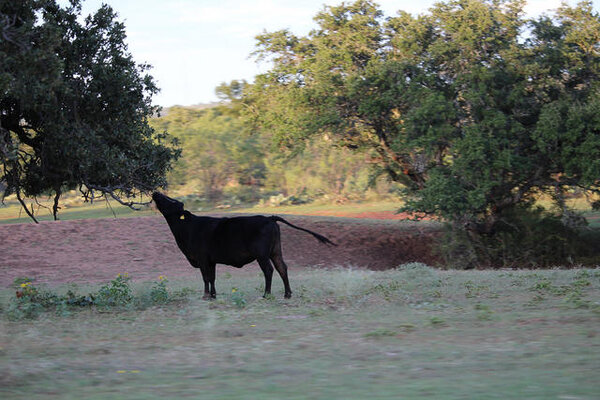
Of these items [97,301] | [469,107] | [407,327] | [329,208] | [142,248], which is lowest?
[142,248]

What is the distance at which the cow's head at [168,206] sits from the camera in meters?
11.6

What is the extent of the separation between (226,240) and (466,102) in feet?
44.9

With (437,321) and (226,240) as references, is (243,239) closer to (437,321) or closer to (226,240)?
(226,240)

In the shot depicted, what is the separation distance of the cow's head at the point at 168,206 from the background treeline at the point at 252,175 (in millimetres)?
37221

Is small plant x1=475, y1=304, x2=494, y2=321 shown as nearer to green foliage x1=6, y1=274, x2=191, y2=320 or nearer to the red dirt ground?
green foliage x1=6, y1=274, x2=191, y2=320

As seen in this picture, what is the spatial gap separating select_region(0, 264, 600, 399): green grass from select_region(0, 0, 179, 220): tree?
100 inches

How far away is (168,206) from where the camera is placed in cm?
1166

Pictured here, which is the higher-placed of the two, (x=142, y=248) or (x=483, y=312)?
(x=483, y=312)

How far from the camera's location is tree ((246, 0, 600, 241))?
68.1 feet

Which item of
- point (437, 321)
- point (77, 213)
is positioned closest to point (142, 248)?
point (437, 321)

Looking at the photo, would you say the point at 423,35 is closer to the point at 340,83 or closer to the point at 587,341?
the point at 340,83

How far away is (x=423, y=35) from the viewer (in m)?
23.2

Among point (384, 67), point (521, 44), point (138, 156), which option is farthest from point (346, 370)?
point (521, 44)

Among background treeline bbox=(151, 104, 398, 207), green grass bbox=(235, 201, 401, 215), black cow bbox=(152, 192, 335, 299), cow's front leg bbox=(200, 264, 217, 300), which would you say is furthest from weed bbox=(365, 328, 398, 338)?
background treeline bbox=(151, 104, 398, 207)
